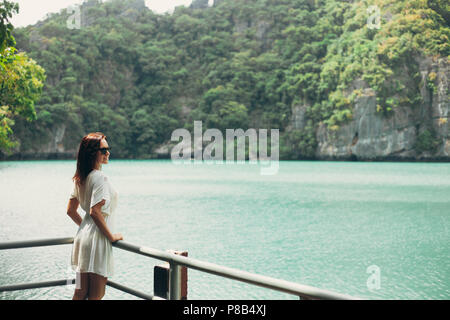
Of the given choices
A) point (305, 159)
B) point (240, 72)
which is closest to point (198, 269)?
point (305, 159)

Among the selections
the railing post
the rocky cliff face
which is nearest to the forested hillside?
the rocky cliff face

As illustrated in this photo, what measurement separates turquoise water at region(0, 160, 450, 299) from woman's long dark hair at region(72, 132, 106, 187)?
3.87 metres

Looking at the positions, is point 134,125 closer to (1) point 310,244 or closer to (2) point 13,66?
(2) point 13,66

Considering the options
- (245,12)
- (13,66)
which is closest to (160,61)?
(245,12)

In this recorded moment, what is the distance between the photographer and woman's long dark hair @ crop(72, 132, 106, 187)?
2.66 m

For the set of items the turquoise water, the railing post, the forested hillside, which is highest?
the forested hillside

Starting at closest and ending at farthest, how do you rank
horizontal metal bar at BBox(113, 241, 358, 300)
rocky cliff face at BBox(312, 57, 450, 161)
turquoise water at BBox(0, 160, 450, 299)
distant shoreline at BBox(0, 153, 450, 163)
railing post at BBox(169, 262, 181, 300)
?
horizontal metal bar at BBox(113, 241, 358, 300), railing post at BBox(169, 262, 181, 300), turquoise water at BBox(0, 160, 450, 299), rocky cliff face at BBox(312, 57, 450, 161), distant shoreline at BBox(0, 153, 450, 163)

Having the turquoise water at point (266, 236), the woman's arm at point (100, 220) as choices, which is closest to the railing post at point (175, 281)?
the woman's arm at point (100, 220)

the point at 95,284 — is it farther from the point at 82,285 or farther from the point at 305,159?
the point at 305,159

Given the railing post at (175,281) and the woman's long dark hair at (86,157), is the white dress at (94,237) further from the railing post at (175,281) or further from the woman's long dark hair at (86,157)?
the railing post at (175,281)

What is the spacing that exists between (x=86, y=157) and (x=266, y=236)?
801 cm

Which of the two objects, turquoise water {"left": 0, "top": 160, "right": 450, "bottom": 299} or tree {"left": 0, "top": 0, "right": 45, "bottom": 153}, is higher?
tree {"left": 0, "top": 0, "right": 45, "bottom": 153}

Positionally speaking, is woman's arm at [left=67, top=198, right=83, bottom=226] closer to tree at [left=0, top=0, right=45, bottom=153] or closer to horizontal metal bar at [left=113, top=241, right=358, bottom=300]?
horizontal metal bar at [left=113, top=241, right=358, bottom=300]
